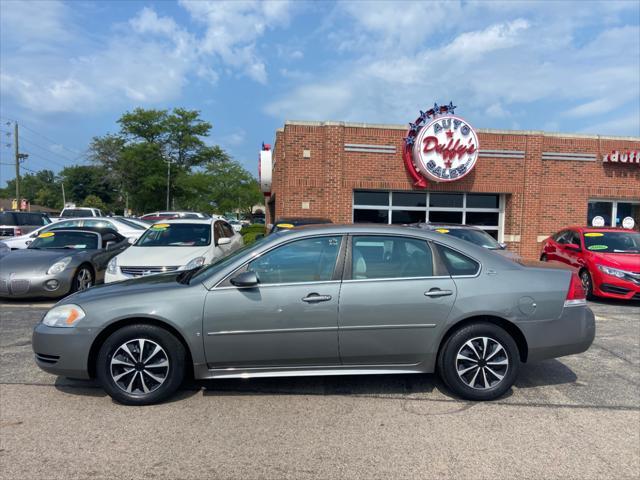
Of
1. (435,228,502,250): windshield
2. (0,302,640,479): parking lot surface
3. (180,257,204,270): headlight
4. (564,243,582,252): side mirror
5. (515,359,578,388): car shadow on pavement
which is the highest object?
(435,228,502,250): windshield

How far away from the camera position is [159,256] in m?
7.69

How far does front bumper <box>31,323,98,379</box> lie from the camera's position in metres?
3.81

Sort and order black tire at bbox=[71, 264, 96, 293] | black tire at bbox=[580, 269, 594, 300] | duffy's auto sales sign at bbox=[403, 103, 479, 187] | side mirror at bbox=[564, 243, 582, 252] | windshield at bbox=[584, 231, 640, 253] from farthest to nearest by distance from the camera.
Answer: duffy's auto sales sign at bbox=[403, 103, 479, 187]
side mirror at bbox=[564, 243, 582, 252]
windshield at bbox=[584, 231, 640, 253]
black tire at bbox=[580, 269, 594, 300]
black tire at bbox=[71, 264, 96, 293]

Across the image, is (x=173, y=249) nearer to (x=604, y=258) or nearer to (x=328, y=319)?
(x=328, y=319)

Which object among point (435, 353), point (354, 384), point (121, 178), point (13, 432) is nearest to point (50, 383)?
point (13, 432)

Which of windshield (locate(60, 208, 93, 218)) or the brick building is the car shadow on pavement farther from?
windshield (locate(60, 208, 93, 218))

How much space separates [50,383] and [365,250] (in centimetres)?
322

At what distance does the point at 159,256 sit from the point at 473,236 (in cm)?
654

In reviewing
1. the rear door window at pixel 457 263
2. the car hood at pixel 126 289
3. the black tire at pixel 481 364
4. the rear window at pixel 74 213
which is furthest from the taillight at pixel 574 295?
the rear window at pixel 74 213

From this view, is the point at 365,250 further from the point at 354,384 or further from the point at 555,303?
the point at 555,303

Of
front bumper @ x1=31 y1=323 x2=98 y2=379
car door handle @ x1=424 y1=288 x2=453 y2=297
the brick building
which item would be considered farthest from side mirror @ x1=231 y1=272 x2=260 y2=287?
the brick building

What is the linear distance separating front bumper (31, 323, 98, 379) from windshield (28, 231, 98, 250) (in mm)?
5797

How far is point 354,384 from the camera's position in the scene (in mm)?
4398

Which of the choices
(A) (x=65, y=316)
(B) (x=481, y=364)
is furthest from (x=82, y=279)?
(B) (x=481, y=364)
